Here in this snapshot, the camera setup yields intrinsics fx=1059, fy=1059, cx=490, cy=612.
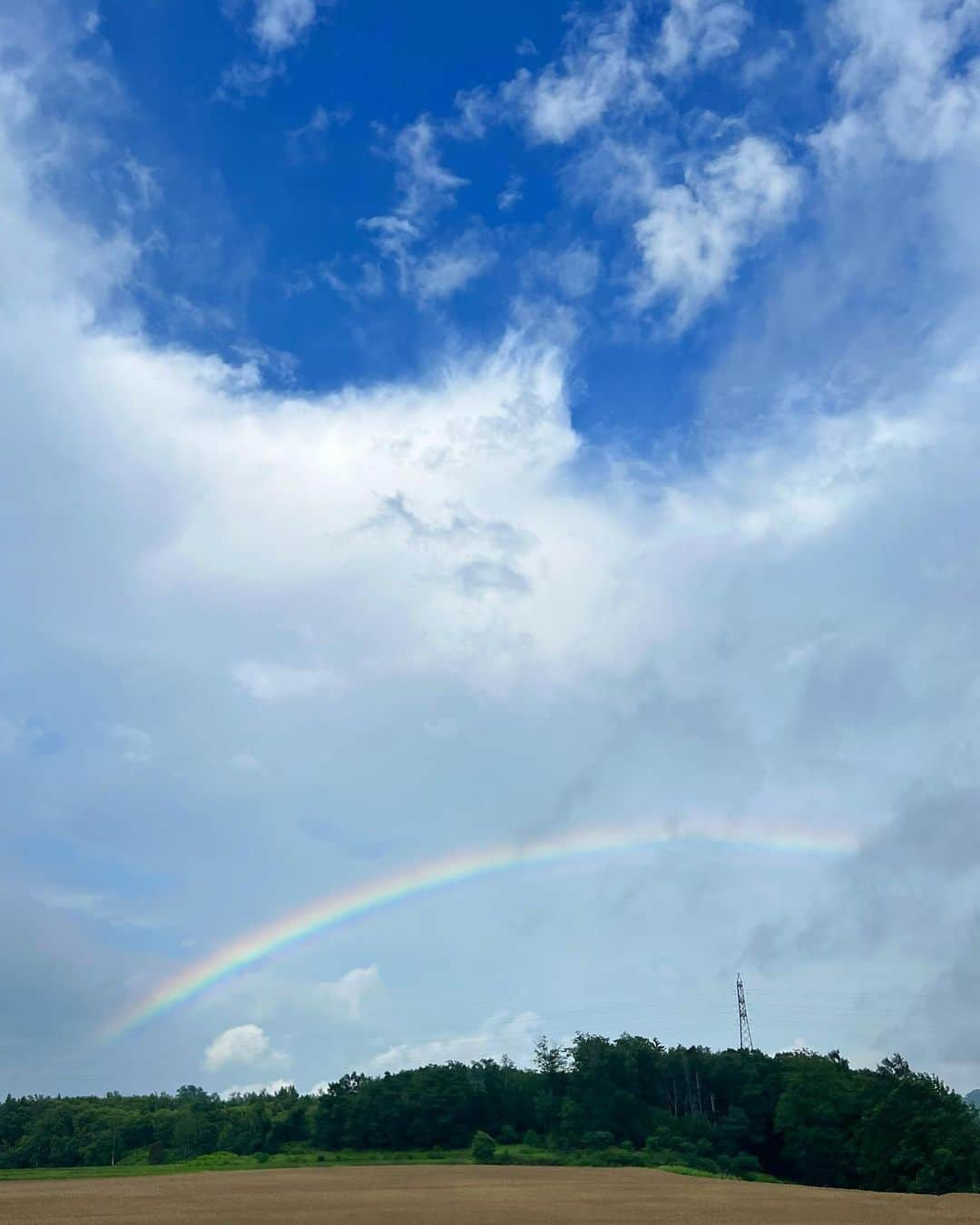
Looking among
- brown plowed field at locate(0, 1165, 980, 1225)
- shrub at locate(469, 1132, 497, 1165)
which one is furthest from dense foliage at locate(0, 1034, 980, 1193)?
brown plowed field at locate(0, 1165, 980, 1225)

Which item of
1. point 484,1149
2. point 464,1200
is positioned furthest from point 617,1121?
point 464,1200

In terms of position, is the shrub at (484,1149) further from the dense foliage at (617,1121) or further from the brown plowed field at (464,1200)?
the brown plowed field at (464,1200)

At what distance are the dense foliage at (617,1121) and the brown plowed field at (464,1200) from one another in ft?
37.7

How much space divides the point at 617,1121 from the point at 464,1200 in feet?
204

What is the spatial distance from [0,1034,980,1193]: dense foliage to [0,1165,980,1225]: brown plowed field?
37.7ft

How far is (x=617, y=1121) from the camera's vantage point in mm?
121750

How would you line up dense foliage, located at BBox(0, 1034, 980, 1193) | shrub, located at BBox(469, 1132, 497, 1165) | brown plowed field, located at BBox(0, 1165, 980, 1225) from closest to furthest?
brown plowed field, located at BBox(0, 1165, 980, 1225) < dense foliage, located at BBox(0, 1034, 980, 1193) < shrub, located at BBox(469, 1132, 497, 1165)

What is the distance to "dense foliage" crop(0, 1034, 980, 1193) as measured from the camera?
101 metres

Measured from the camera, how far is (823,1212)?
207ft

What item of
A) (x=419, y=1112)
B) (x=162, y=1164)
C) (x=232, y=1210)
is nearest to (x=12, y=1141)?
(x=162, y=1164)

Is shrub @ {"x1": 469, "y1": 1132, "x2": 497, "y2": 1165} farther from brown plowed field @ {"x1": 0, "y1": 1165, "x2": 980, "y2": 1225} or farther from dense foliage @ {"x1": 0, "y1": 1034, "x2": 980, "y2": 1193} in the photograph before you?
brown plowed field @ {"x1": 0, "y1": 1165, "x2": 980, "y2": 1225}

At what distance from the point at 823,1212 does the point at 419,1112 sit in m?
68.9

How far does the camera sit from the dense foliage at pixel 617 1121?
100750 millimetres

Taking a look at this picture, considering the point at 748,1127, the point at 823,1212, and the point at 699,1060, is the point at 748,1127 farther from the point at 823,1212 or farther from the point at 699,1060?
the point at 823,1212
